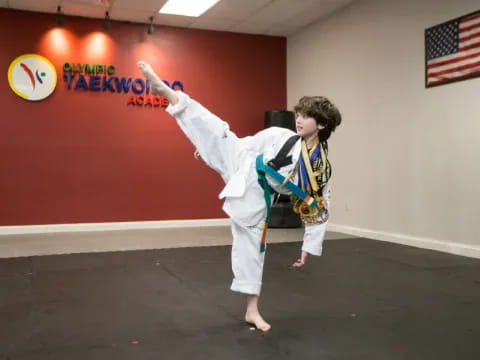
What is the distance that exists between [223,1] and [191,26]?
1127 millimetres

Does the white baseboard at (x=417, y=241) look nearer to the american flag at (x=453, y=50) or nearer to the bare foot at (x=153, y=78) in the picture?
the american flag at (x=453, y=50)

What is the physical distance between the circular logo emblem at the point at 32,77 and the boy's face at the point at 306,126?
4.91 m

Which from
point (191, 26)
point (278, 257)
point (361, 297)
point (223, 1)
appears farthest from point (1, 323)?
point (191, 26)

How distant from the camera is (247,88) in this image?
738 centimetres

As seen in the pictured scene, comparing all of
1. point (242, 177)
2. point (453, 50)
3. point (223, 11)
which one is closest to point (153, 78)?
point (242, 177)

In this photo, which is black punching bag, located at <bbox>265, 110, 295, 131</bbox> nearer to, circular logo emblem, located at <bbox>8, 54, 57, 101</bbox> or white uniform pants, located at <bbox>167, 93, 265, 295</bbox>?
circular logo emblem, located at <bbox>8, 54, 57, 101</bbox>

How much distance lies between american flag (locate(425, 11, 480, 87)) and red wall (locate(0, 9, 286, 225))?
2934 mm

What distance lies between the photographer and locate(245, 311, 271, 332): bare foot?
237 cm

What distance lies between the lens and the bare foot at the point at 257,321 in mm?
2373

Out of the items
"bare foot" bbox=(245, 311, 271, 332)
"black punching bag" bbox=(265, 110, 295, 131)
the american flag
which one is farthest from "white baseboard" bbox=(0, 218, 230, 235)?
"bare foot" bbox=(245, 311, 271, 332)

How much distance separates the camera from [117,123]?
22.1 feet

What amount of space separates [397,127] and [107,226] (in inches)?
149

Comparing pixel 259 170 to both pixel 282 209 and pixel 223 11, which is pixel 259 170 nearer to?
pixel 282 209

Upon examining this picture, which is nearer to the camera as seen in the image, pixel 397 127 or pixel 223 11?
Answer: pixel 397 127
